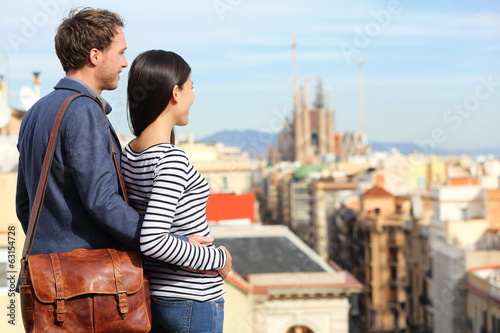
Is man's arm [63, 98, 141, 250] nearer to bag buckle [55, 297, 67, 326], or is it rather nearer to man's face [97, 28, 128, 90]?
man's face [97, 28, 128, 90]

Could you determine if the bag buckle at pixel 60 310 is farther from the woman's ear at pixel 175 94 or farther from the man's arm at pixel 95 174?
the woman's ear at pixel 175 94

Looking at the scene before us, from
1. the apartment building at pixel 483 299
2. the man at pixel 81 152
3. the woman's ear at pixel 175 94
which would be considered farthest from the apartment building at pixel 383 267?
the man at pixel 81 152

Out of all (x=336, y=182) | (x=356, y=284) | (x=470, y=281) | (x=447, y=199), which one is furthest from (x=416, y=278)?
(x=336, y=182)

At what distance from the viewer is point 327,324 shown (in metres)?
23.6

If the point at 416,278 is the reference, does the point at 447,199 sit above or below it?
above

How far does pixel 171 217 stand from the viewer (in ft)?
10.6

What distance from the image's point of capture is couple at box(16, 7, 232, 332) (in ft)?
10.5

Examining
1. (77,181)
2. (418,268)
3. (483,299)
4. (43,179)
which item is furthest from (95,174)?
(418,268)

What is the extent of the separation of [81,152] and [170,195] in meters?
0.36

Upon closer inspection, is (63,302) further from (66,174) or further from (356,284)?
(356,284)

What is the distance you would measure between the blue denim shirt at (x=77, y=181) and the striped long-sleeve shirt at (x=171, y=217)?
0.32 feet

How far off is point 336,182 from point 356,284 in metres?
62.6

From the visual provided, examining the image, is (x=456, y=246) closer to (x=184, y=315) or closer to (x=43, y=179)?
(x=184, y=315)

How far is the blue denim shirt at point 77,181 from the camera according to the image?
320 cm
